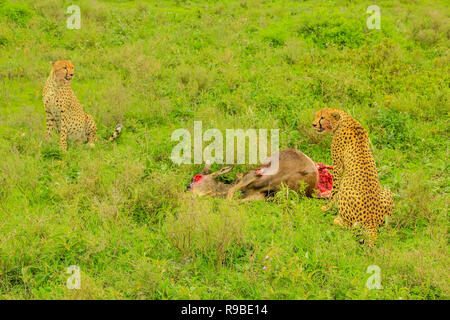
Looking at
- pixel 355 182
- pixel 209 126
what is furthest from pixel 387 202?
pixel 209 126

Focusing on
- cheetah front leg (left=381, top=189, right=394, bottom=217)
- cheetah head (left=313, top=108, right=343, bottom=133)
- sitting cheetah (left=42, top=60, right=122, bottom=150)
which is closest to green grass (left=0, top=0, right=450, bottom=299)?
cheetah front leg (left=381, top=189, right=394, bottom=217)

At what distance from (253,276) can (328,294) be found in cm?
68

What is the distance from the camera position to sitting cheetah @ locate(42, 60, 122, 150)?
6488mm

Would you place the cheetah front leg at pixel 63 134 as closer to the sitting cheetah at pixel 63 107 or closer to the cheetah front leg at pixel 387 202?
the sitting cheetah at pixel 63 107

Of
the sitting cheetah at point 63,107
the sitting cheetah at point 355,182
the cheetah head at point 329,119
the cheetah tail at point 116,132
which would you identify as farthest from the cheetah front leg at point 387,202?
the sitting cheetah at point 63,107

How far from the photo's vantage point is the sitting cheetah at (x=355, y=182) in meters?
4.58

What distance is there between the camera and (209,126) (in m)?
6.84

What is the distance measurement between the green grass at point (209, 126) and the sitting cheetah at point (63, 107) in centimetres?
28

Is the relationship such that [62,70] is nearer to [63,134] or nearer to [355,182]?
[63,134]

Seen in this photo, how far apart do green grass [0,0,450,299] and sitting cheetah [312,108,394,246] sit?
0.66ft

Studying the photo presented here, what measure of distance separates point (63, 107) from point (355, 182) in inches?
177

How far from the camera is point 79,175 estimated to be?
18.6ft

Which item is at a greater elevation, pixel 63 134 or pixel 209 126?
pixel 209 126

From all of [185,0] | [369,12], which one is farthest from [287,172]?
[185,0]
